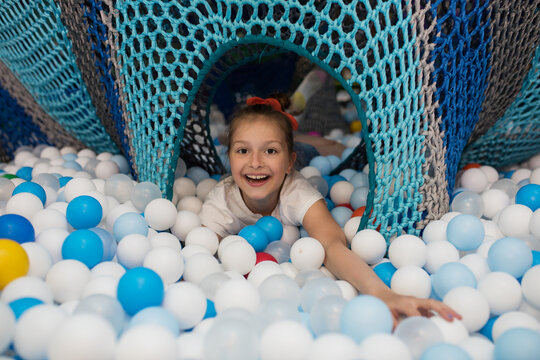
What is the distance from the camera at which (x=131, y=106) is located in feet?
4.96

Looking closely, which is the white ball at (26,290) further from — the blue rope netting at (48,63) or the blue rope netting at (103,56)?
the blue rope netting at (48,63)

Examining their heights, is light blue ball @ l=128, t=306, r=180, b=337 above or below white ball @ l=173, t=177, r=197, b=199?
below

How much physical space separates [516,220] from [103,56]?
1330 mm

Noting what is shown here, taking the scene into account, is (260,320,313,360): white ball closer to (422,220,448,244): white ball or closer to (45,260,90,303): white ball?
(45,260,90,303): white ball

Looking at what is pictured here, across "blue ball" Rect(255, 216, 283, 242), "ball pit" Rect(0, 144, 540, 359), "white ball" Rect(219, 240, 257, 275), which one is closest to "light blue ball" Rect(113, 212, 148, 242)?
"ball pit" Rect(0, 144, 540, 359)

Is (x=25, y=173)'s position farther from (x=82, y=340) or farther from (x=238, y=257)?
(x=82, y=340)

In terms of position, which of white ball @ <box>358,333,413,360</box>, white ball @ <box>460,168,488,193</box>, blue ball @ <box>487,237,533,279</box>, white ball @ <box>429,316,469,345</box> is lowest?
white ball @ <box>429,316,469,345</box>

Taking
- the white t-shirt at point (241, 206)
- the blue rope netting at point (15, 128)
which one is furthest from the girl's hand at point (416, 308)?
the blue rope netting at point (15, 128)

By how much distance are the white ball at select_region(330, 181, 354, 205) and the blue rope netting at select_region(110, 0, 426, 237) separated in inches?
16.7

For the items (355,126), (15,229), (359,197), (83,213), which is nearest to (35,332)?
(15,229)

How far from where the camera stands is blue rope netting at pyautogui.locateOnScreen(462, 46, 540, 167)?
1620 millimetres

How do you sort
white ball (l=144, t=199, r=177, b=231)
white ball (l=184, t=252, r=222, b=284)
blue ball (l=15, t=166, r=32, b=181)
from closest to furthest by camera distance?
white ball (l=184, t=252, r=222, b=284)
white ball (l=144, t=199, r=177, b=231)
blue ball (l=15, t=166, r=32, b=181)

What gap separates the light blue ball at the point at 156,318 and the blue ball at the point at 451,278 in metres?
0.59

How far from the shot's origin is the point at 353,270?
1171 millimetres
